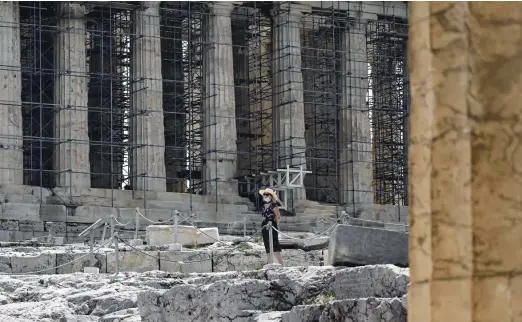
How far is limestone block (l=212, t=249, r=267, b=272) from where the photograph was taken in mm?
27484

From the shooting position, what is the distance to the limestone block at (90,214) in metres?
43.3

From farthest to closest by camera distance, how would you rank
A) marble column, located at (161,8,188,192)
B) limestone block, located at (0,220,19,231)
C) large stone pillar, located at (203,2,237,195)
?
→ marble column, located at (161,8,188,192) < large stone pillar, located at (203,2,237,195) < limestone block, located at (0,220,19,231)

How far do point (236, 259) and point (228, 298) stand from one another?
1194cm

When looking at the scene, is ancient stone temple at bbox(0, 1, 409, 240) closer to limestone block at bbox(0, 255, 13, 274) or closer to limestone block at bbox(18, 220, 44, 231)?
limestone block at bbox(18, 220, 44, 231)

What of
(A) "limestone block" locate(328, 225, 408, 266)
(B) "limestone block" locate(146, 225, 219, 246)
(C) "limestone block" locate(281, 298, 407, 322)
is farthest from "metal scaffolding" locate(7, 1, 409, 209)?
(C) "limestone block" locate(281, 298, 407, 322)

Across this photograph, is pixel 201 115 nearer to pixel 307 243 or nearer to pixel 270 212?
pixel 307 243

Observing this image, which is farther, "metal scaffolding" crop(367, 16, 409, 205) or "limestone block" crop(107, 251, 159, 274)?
"metal scaffolding" crop(367, 16, 409, 205)

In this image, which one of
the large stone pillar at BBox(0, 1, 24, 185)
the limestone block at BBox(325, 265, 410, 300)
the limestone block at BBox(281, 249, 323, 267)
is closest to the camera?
the limestone block at BBox(325, 265, 410, 300)

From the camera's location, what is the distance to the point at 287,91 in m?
48.9

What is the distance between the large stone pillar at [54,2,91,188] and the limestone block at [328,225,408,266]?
1130 inches

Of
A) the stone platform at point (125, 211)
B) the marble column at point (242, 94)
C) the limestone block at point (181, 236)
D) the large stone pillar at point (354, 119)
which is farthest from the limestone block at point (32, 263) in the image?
the marble column at point (242, 94)

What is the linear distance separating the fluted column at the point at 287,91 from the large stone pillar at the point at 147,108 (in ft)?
12.9

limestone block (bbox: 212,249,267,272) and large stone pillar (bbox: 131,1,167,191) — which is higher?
large stone pillar (bbox: 131,1,167,191)

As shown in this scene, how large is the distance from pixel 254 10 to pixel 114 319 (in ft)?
109
